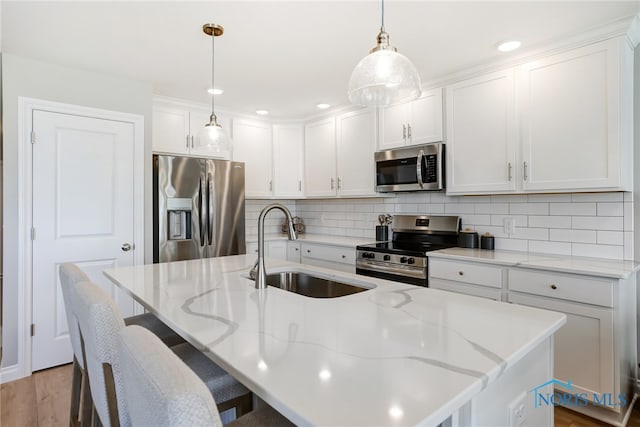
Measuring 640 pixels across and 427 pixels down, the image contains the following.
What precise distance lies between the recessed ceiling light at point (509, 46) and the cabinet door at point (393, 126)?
3.07 ft

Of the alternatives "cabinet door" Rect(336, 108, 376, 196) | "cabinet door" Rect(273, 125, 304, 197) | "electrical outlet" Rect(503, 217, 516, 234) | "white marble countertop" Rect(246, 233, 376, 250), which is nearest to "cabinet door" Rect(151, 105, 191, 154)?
"cabinet door" Rect(273, 125, 304, 197)

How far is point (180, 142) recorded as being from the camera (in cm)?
361

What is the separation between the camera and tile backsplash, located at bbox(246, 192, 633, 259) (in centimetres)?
231

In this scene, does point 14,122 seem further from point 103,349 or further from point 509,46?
point 509,46

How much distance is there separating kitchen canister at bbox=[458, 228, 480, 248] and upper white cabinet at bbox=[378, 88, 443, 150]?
0.83m

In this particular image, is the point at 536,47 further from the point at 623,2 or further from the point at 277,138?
the point at 277,138

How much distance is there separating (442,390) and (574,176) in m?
2.16

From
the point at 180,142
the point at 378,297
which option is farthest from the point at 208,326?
the point at 180,142

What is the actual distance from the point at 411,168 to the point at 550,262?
1.33 metres

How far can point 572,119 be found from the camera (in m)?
2.27

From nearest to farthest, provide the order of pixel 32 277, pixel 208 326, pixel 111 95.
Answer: pixel 208 326 → pixel 32 277 → pixel 111 95

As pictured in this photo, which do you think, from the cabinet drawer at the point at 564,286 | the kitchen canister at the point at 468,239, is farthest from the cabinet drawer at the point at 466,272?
the kitchen canister at the point at 468,239

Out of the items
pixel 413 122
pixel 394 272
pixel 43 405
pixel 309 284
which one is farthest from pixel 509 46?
pixel 43 405

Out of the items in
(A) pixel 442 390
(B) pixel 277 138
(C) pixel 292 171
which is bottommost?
(A) pixel 442 390
